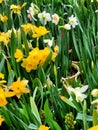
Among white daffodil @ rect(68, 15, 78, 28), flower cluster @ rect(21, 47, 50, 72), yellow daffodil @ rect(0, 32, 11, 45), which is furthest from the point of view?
white daffodil @ rect(68, 15, 78, 28)

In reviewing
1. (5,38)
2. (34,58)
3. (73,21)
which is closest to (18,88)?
(34,58)

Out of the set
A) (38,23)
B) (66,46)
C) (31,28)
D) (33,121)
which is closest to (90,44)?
(66,46)

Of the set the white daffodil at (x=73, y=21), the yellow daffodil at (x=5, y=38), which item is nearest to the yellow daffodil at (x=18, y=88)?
the yellow daffodil at (x=5, y=38)

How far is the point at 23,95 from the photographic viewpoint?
140cm

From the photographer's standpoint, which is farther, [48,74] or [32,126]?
[48,74]

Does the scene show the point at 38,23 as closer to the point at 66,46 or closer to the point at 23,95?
the point at 66,46

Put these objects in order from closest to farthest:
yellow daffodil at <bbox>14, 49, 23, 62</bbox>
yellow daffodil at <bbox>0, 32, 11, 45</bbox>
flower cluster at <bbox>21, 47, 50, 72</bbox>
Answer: flower cluster at <bbox>21, 47, 50, 72</bbox>, yellow daffodil at <bbox>14, 49, 23, 62</bbox>, yellow daffodil at <bbox>0, 32, 11, 45</bbox>

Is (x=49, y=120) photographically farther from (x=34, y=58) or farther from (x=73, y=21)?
(x=73, y=21)

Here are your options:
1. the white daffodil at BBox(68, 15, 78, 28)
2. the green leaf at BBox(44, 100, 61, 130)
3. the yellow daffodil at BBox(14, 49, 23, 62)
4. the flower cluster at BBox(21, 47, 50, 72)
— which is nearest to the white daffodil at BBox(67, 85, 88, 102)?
the green leaf at BBox(44, 100, 61, 130)

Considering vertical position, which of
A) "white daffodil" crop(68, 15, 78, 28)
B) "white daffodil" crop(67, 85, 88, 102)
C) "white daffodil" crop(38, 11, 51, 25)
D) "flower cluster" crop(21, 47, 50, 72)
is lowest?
"white daffodil" crop(67, 85, 88, 102)

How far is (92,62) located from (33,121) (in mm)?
453

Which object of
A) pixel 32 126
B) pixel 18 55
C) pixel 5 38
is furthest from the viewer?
pixel 5 38

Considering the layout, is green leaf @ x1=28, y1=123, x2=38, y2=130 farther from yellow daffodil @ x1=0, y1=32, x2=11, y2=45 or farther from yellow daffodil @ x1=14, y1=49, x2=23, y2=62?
yellow daffodil @ x1=0, y1=32, x2=11, y2=45

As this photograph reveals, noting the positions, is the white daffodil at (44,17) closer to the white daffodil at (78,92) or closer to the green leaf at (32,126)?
the white daffodil at (78,92)
